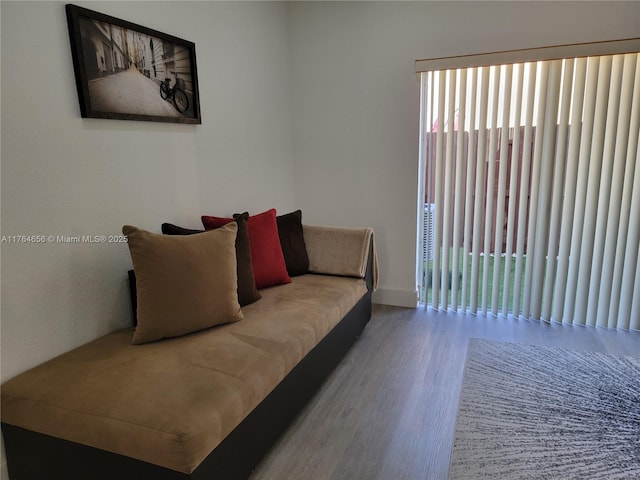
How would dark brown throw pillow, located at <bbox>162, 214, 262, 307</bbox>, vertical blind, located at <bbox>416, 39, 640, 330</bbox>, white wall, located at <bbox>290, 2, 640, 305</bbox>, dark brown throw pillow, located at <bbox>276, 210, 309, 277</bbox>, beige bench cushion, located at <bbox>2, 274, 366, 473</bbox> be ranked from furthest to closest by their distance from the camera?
white wall, located at <bbox>290, 2, 640, 305</bbox>, dark brown throw pillow, located at <bbox>276, 210, 309, 277</bbox>, vertical blind, located at <bbox>416, 39, 640, 330</bbox>, dark brown throw pillow, located at <bbox>162, 214, 262, 307</bbox>, beige bench cushion, located at <bbox>2, 274, 366, 473</bbox>

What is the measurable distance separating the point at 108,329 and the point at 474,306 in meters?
2.61

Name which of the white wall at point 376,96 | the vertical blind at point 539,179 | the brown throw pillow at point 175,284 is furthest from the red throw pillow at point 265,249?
the vertical blind at point 539,179

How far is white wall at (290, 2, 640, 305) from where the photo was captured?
3.10m

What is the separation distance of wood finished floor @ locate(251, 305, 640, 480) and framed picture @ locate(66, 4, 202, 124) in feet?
5.77

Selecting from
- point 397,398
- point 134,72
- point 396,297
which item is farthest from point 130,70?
point 396,297

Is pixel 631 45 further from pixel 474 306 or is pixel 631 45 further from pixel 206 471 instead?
pixel 206 471

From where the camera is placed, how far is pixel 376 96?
137 inches

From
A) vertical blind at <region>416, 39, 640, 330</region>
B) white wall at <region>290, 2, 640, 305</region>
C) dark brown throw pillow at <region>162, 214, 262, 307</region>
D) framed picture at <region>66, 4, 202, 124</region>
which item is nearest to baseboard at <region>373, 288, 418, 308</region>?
white wall at <region>290, 2, 640, 305</region>

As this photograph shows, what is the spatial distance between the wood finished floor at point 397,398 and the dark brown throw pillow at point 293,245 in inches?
26.1

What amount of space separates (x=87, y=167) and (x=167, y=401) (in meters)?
1.16

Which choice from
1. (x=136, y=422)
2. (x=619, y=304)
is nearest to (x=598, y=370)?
(x=619, y=304)

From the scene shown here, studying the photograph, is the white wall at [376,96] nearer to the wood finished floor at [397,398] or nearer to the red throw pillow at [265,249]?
the wood finished floor at [397,398]

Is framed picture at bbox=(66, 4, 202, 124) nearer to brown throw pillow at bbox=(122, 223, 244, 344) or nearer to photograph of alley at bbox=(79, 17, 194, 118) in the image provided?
photograph of alley at bbox=(79, 17, 194, 118)

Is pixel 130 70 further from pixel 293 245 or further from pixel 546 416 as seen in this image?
pixel 546 416
